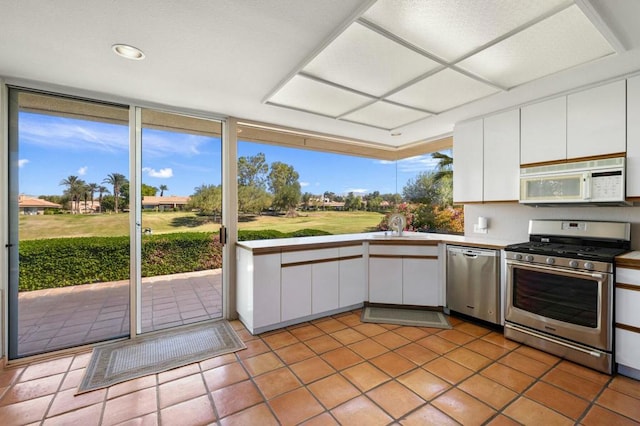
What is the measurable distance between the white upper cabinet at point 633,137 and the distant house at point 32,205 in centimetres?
482

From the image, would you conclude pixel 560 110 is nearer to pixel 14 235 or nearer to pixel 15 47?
pixel 15 47

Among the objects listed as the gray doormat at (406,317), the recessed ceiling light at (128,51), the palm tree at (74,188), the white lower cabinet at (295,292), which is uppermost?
the recessed ceiling light at (128,51)

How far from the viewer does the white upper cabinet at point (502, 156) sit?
2910 mm

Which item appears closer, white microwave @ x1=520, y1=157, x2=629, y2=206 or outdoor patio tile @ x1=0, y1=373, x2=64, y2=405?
outdoor patio tile @ x1=0, y1=373, x2=64, y2=405

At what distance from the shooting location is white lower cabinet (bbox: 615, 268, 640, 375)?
6.64ft

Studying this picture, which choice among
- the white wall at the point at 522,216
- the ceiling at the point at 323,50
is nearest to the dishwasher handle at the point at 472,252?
the white wall at the point at 522,216

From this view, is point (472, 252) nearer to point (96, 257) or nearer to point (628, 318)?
point (628, 318)

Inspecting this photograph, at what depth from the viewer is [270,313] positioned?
2.89m

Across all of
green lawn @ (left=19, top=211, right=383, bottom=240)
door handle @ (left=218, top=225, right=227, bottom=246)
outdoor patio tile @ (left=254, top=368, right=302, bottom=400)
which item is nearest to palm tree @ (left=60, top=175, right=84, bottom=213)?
green lawn @ (left=19, top=211, right=383, bottom=240)

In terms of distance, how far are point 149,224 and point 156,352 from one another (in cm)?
122

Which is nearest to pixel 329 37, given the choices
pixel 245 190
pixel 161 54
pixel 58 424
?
pixel 161 54

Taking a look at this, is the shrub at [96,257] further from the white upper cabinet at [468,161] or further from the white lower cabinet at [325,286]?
the white upper cabinet at [468,161]

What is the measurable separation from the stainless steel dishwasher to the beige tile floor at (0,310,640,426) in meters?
0.39

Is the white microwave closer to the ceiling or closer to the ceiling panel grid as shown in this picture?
the ceiling
